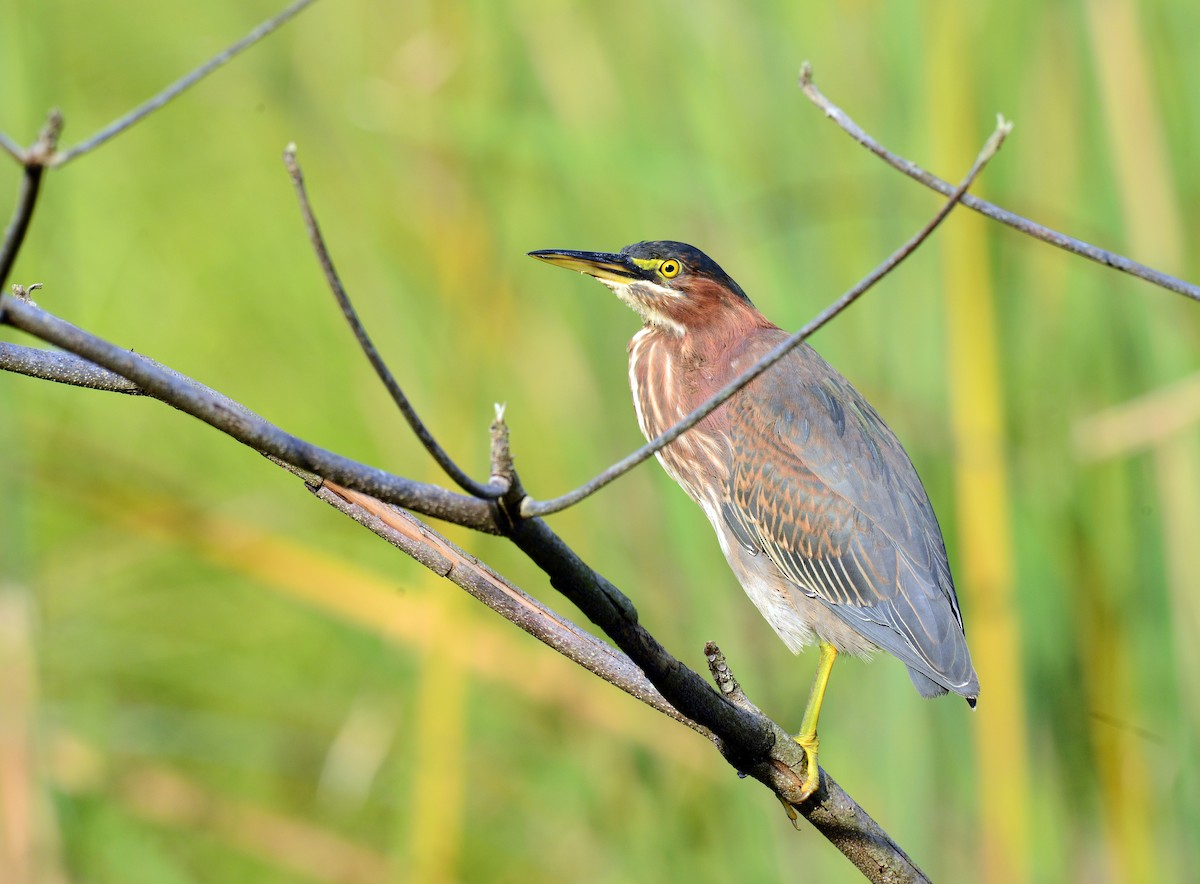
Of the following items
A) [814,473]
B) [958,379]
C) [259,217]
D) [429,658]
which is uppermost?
[259,217]

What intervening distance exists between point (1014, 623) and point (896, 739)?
29 cm

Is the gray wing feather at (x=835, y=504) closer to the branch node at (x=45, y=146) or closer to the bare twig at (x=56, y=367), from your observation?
the bare twig at (x=56, y=367)

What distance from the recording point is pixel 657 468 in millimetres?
2639

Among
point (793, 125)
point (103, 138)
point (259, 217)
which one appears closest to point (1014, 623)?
point (793, 125)

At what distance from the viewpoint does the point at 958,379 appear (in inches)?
87.2

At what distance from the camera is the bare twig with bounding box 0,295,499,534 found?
0.85 metres

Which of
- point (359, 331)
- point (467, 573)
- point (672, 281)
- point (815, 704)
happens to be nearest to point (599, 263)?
point (672, 281)

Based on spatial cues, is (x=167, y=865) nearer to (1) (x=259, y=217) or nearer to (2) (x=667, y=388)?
(2) (x=667, y=388)

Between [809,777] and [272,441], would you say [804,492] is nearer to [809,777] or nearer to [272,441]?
[809,777]

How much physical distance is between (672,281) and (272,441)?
63.2 inches

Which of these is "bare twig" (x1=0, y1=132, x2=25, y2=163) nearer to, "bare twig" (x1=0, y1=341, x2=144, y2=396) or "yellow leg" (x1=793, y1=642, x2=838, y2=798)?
"bare twig" (x1=0, y1=341, x2=144, y2=396)

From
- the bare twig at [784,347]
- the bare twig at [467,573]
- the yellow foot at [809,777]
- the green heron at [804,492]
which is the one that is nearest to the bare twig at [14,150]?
the bare twig at [784,347]

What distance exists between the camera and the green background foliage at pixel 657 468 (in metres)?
2.27

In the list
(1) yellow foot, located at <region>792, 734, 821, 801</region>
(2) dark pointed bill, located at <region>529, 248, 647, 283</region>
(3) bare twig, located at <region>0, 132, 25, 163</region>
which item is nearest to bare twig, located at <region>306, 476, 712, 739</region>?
(1) yellow foot, located at <region>792, 734, 821, 801</region>
